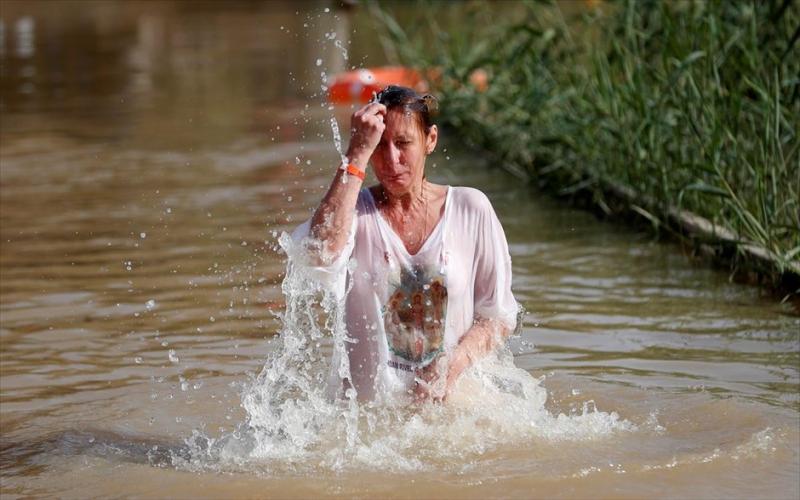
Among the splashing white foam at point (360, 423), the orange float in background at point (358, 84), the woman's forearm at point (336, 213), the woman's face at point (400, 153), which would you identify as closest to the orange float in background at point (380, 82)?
the orange float in background at point (358, 84)

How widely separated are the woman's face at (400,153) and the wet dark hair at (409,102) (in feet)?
0.06

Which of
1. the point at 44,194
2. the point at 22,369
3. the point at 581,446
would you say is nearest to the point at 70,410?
the point at 22,369

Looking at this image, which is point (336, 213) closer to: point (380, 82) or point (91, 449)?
point (91, 449)

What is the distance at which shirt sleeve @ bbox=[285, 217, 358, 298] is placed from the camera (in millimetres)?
5230

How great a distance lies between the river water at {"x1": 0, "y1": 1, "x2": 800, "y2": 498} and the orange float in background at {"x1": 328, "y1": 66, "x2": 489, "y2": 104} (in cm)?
Result: 69

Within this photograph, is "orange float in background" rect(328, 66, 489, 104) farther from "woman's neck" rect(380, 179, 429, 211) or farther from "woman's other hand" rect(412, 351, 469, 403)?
"woman's other hand" rect(412, 351, 469, 403)

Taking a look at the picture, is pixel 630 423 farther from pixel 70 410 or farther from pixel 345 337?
pixel 70 410

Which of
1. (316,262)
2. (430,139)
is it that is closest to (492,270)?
(430,139)

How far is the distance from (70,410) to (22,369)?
78cm

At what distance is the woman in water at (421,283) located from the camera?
5449 millimetres

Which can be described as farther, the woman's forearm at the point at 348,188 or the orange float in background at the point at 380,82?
the orange float in background at the point at 380,82

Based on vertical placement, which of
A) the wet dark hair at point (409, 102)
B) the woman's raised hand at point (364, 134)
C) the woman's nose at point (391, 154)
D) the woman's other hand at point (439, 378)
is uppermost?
the wet dark hair at point (409, 102)

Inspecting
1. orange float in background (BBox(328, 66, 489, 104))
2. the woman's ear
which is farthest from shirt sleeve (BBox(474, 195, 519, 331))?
orange float in background (BBox(328, 66, 489, 104))

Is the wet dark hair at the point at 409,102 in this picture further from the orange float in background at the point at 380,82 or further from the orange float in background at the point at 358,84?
the orange float in background at the point at 358,84
